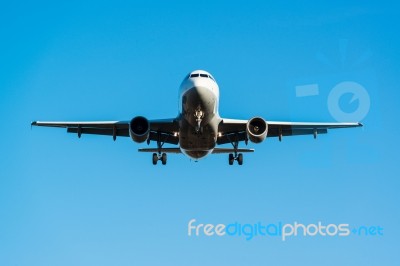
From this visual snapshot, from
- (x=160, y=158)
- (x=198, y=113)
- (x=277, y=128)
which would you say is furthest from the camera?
(x=160, y=158)

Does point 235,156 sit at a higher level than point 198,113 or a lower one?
lower

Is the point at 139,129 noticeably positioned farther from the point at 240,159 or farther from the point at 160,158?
the point at 240,159

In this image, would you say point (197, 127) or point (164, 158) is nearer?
point (197, 127)

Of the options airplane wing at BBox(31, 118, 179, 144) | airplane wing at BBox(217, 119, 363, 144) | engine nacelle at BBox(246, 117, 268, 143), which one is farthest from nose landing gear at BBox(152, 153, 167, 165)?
engine nacelle at BBox(246, 117, 268, 143)

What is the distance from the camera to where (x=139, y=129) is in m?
28.3

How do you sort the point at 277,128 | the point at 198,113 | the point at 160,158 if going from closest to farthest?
1. the point at 198,113
2. the point at 277,128
3. the point at 160,158

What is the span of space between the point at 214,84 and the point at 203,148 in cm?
339

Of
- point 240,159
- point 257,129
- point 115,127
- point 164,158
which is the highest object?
point 115,127

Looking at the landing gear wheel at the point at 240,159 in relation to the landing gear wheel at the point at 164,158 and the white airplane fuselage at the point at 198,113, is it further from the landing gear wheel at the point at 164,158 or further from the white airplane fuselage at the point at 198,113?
the landing gear wheel at the point at 164,158

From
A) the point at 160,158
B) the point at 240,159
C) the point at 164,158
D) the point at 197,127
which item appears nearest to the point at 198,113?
the point at 197,127

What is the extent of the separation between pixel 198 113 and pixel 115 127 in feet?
18.6

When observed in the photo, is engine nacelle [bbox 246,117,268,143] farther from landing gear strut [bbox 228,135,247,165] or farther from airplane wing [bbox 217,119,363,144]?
landing gear strut [bbox 228,135,247,165]

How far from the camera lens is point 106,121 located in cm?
3111

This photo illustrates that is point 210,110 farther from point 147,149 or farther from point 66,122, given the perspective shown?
point 66,122
